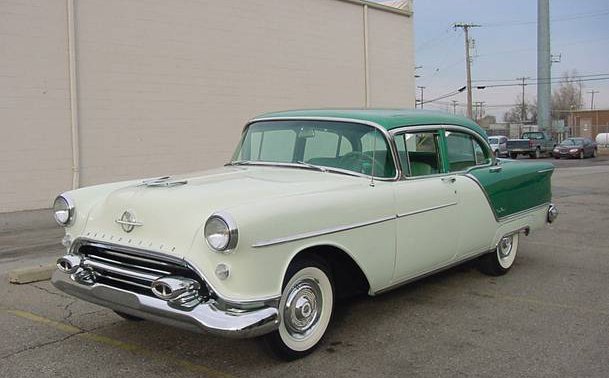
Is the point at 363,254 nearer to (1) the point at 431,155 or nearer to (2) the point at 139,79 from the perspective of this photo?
(1) the point at 431,155

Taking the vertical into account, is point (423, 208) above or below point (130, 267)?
above

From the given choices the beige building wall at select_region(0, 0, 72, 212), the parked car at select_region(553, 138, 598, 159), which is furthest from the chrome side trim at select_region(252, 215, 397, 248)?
the parked car at select_region(553, 138, 598, 159)

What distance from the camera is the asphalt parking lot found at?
389cm

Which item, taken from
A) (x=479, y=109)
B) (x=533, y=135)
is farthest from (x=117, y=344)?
(x=479, y=109)

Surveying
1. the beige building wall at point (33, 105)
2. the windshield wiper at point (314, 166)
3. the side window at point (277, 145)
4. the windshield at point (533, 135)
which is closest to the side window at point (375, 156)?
the windshield wiper at point (314, 166)

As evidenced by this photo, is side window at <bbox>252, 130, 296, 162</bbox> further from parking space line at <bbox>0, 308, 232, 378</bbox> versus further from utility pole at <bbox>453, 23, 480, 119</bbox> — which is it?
utility pole at <bbox>453, 23, 480, 119</bbox>

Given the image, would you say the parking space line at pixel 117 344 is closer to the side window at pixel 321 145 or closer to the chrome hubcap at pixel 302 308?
the chrome hubcap at pixel 302 308

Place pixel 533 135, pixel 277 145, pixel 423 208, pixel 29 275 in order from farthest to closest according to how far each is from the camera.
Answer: pixel 533 135, pixel 29 275, pixel 277 145, pixel 423 208

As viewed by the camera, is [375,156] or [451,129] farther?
[451,129]

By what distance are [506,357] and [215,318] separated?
2.03 m

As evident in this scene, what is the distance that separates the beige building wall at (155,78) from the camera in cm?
1309

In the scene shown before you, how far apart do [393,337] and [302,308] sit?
→ 2.96 ft

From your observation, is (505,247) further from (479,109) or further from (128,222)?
(479,109)

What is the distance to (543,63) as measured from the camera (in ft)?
155
